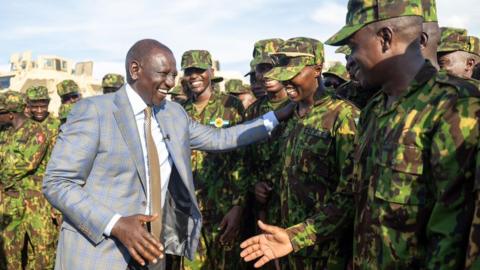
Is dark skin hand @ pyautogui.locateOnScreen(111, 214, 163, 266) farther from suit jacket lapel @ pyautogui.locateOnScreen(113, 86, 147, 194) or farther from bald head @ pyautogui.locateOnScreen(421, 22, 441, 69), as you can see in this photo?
bald head @ pyautogui.locateOnScreen(421, 22, 441, 69)

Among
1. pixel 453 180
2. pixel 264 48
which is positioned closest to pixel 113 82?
pixel 264 48

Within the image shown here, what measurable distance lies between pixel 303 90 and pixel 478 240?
Answer: 220 centimetres

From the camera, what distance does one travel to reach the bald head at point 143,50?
3.45m

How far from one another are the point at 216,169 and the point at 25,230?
3764 mm

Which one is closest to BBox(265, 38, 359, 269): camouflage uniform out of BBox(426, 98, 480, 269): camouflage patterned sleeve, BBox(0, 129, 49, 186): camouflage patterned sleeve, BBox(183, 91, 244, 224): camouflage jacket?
BBox(426, 98, 480, 269): camouflage patterned sleeve

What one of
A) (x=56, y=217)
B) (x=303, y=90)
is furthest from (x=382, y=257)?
(x=56, y=217)

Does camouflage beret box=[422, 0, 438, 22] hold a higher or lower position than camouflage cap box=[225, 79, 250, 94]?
higher

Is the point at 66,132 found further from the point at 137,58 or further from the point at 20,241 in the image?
the point at 20,241

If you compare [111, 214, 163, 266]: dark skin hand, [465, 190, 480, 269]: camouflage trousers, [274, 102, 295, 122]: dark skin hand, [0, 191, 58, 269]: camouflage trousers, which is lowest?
[0, 191, 58, 269]: camouflage trousers

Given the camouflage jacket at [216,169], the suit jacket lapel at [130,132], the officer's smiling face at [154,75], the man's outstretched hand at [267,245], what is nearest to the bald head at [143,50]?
the officer's smiling face at [154,75]

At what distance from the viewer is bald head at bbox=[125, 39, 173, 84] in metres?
3.45

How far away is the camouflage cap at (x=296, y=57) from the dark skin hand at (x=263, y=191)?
58.4 inches

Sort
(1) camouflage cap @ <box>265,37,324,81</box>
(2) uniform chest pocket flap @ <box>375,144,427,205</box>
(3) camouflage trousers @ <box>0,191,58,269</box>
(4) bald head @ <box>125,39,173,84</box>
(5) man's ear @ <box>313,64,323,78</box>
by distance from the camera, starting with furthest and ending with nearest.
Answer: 1. (3) camouflage trousers @ <box>0,191,58,269</box>
2. (5) man's ear @ <box>313,64,323,78</box>
3. (1) camouflage cap @ <box>265,37,324,81</box>
4. (4) bald head @ <box>125,39,173,84</box>
5. (2) uniform chest pocket flap @ <box>375,144,427,205</box>

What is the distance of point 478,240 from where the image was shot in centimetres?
172
